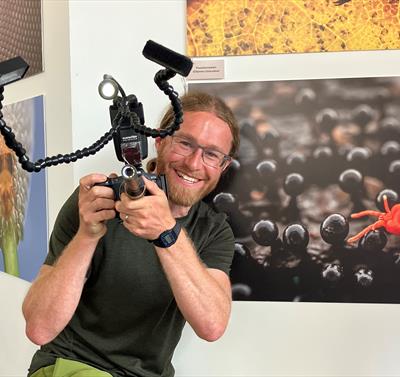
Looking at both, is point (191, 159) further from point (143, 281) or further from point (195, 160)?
point (143, 281)

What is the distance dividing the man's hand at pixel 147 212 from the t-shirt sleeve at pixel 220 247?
0.30 m

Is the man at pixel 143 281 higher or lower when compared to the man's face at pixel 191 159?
lower

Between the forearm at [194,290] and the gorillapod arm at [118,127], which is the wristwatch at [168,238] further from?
the gorillapod arm at [118,127]

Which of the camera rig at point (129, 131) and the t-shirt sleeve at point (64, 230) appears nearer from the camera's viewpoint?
the camera rig at point (129, 131)

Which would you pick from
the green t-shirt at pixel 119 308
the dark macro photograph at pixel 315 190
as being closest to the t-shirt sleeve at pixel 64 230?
the green t-shirt at pixel 119 308

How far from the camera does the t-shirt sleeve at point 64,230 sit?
39.1 inches

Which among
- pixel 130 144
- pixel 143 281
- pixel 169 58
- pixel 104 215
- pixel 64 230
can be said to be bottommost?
pixel 143 281

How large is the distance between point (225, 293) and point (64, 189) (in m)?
0.58

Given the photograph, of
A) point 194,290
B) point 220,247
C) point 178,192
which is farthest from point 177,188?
point 194,290

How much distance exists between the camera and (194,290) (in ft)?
2.81

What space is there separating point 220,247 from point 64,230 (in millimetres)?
371

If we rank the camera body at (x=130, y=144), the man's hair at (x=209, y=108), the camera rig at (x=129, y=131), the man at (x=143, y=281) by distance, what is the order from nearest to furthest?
1. the camera rig at (x=129, y=131)
2. the camera body at (x=130, y=144)
3. the man at (x=143, y=281)
4. the man's hair at (x=209, y=108)

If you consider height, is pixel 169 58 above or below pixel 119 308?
above

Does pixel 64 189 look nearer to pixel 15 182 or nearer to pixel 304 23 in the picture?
pixel 15 182
